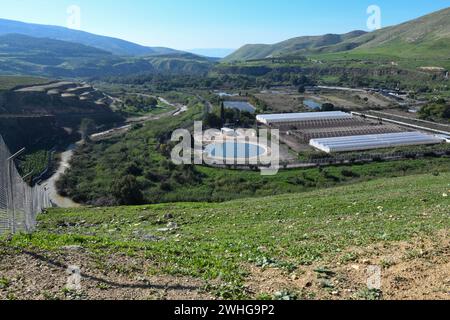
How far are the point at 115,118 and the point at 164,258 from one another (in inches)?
2914

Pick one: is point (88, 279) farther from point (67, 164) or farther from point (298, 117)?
point (298, 117)

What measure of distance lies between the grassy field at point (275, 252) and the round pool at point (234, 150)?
92.6ft

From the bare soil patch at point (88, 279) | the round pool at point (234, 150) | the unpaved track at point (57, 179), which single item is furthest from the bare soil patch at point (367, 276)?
the round pool at point (234, 150)

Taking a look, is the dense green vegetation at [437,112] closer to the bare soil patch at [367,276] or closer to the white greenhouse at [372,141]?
the white greenhouse at [372,141]

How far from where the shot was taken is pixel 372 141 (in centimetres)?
5491

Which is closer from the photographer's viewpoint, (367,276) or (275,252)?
(367,276)

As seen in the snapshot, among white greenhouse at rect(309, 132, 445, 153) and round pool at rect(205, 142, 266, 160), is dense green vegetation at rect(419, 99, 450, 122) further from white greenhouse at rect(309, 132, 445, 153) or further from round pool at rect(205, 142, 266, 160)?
round pool at rect(205, 142, 266, 160)

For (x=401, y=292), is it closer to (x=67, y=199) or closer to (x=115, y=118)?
(x=67, y=199)

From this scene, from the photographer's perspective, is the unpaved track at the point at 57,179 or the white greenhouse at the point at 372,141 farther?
the white greenhouse at the point at 372,141

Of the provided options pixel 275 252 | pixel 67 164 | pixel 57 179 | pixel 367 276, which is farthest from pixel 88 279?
pixel 67 164

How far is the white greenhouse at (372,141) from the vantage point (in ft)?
172

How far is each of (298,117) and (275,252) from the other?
6357 cm

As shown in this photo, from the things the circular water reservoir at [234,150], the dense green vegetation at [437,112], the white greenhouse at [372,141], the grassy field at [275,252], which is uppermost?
the dense green vegetation at [437,112]

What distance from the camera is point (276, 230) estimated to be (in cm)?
1658
